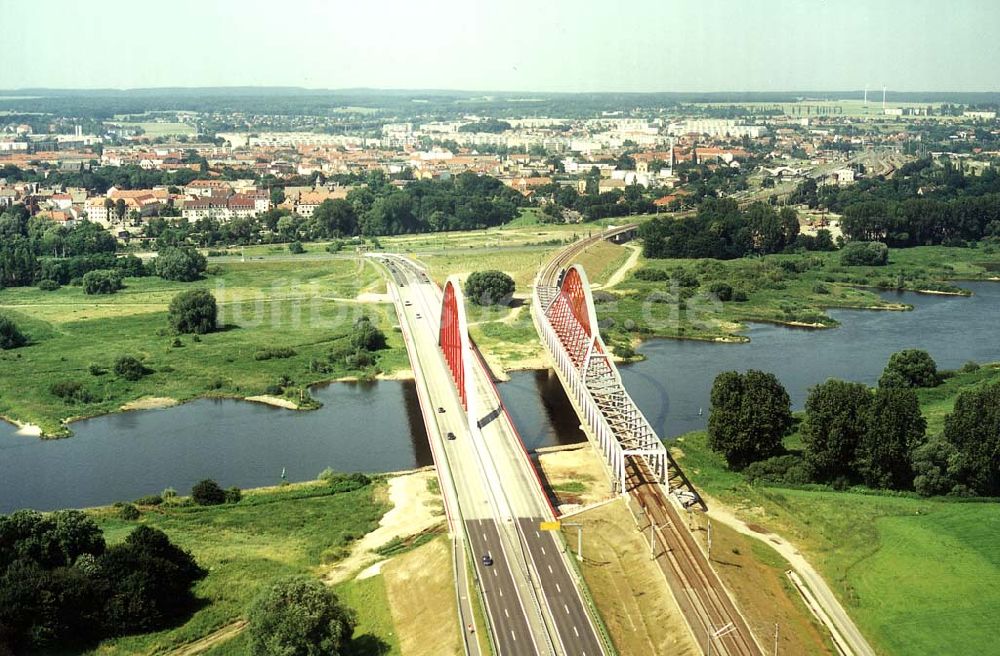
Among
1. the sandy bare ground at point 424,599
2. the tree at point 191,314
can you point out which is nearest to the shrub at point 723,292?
the tree at point 191,314

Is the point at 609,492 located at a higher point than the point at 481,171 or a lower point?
lower

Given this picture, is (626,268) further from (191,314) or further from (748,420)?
(748,420)

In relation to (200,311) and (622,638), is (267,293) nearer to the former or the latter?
(200,311)

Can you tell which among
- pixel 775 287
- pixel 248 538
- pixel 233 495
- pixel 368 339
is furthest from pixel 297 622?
pixel 775 287

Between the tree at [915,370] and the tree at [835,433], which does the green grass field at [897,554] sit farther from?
the tree at [915,370]

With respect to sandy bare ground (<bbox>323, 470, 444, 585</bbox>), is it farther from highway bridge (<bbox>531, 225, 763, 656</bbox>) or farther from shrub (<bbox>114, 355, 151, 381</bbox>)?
shrub (<bbox>114, 355, 151, 381</bbox>)

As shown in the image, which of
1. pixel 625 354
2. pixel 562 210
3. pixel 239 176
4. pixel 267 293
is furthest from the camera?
pixel 239 176

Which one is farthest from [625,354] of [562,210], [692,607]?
[562,210]
